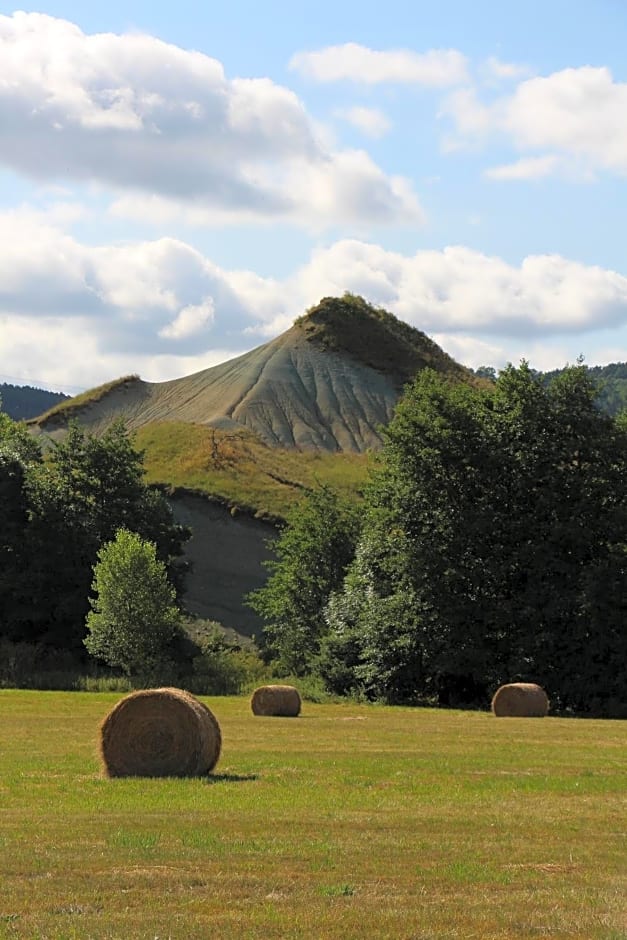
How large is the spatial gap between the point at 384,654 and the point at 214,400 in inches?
3563

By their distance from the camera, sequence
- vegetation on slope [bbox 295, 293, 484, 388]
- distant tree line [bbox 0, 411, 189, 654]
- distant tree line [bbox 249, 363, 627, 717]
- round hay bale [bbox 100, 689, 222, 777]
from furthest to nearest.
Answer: vegetation on slope [bbox 295, 293, 484, 388], distant tree line [bbox 0, 411, 189, 654], distant tree line [bbox 249, 363, 627, 717], round hay bale [bbox 100, 689, 222, 777]

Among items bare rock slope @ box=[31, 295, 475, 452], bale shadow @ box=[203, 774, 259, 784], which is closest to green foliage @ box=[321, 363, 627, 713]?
bale shadow @ box=[203, 774, 259, 784]

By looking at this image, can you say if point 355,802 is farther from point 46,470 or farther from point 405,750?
point 46,470

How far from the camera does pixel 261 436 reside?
12362 cm

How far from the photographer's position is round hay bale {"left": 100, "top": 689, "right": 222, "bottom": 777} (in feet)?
67.1

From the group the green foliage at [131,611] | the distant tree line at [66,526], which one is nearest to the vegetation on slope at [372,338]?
the distant tree line at [66,526]

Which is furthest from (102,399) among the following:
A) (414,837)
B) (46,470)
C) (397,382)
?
(414,837)

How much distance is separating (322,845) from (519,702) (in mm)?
25220

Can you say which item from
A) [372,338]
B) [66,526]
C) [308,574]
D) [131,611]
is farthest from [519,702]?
[372,338]

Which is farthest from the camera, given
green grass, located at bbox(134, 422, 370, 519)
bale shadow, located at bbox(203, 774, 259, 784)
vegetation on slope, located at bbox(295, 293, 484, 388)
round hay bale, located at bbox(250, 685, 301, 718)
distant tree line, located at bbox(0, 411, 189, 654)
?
vegetation on slope, located at bbox(295, 293, 484, 388)

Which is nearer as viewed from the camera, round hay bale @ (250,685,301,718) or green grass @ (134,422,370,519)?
round hay bale @ (250,685,301,718)

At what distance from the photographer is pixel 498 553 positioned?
1919 inches

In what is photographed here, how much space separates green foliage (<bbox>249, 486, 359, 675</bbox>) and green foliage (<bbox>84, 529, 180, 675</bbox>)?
27.9 feet

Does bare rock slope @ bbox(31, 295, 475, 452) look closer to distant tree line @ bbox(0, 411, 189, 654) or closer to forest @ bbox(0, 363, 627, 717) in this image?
distant tree line @ bbox(0, 411, 189, 654)
